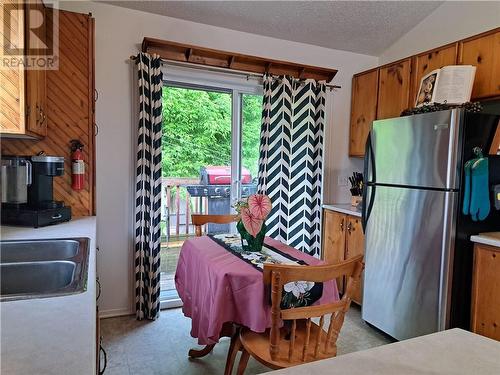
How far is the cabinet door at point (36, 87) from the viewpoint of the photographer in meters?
1.82

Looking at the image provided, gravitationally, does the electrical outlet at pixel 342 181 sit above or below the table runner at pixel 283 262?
above

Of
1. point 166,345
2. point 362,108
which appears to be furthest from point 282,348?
point 362,108

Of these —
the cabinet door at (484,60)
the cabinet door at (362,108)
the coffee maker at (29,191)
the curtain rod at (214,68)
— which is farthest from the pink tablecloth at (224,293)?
the cabinet door at (362,108)

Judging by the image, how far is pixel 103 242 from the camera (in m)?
2.72

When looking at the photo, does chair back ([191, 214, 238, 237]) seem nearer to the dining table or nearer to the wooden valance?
the dining table

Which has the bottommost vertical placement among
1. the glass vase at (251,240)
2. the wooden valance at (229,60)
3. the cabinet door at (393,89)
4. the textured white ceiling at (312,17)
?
the glass vase at (251,240)

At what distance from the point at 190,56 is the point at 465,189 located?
2307 millimetres

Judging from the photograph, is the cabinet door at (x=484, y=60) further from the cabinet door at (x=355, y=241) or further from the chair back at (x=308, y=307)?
the chair back at (x=308, y=307)

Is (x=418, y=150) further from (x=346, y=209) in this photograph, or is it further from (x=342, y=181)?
(x=342, y=181)

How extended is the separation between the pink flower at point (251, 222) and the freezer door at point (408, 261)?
1.11 meters

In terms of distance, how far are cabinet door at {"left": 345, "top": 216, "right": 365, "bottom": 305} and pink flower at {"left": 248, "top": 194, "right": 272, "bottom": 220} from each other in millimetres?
1345

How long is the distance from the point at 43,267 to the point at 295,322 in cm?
113

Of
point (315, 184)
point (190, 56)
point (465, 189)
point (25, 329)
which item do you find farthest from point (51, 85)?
point (465, 189)

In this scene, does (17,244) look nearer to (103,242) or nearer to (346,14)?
(103,242)
